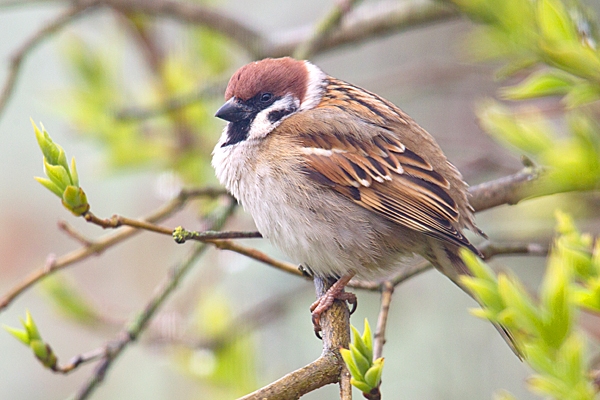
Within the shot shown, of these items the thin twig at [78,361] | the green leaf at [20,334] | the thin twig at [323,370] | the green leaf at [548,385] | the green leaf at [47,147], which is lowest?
the thin twig at [78,361]

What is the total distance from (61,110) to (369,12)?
1.49 meters

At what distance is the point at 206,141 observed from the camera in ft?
11.3

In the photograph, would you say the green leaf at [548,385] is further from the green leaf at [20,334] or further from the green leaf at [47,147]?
the green leaf at [20,334]

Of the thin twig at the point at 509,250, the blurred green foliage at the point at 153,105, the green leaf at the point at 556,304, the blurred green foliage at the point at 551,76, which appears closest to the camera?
the green leaf at the point at 556,304

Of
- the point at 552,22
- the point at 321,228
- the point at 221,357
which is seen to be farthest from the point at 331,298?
the point at 552,22

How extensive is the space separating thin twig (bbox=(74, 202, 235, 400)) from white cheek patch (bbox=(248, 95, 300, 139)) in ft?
1.01

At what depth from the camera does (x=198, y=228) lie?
13.0 ft

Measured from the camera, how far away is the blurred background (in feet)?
9.90

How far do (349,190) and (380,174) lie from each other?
4.7 inches

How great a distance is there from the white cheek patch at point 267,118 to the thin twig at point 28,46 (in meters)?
1.02

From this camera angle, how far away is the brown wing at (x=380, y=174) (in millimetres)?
2311

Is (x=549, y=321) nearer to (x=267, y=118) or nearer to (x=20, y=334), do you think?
(x=20, y=334)

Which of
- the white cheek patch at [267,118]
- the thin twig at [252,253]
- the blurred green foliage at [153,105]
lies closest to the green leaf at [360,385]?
the thin twig at [252,253]

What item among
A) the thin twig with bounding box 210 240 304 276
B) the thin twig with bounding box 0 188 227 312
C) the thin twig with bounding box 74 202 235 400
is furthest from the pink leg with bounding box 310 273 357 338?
the thin twig with bounding box 0 188 227 312
